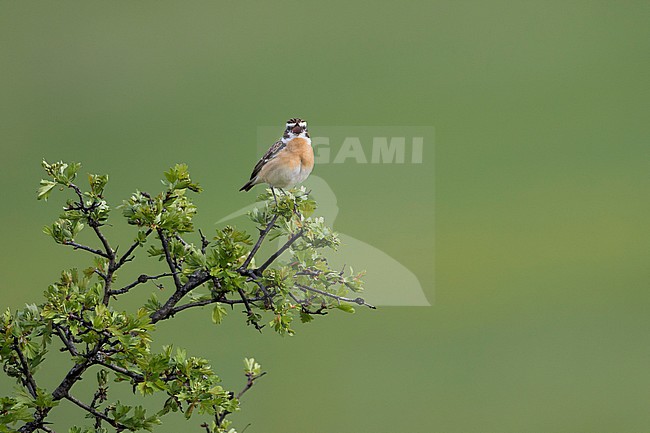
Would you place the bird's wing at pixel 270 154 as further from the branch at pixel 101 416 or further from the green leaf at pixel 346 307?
the branch at pixel 101 416

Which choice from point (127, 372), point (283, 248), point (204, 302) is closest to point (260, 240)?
point (283, 248)

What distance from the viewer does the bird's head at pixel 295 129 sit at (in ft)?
12.3

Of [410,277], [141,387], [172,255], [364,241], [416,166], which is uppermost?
[416,166]

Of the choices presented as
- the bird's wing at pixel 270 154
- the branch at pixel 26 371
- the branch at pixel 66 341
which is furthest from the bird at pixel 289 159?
the branch at pixel 26 371

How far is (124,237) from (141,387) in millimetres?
8699

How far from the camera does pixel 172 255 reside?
2781 millimetres

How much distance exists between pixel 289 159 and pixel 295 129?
14 cm

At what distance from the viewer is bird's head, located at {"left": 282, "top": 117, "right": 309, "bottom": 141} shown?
375cm

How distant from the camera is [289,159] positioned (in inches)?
146

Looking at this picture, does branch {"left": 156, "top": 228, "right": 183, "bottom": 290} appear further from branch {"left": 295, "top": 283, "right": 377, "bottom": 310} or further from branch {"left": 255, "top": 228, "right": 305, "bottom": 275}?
branch {"left": 295, "top": 283, "right": 377, "bottom": 310}

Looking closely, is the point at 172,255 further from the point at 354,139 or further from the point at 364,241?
the point at 364,241

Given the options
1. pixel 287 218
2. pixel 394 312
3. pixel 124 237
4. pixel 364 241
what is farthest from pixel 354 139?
pixel 287 218

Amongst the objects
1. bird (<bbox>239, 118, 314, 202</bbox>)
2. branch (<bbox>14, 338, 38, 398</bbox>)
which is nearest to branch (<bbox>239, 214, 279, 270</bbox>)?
branch (<bbox>14, 338, 38, 398</bbox>)

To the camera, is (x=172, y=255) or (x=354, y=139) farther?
(x=354, y=139)
